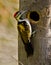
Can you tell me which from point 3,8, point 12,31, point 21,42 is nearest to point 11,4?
point 3,8

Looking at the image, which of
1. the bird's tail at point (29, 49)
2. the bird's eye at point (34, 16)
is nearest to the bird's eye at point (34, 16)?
the bird's eye at point (34, 16)

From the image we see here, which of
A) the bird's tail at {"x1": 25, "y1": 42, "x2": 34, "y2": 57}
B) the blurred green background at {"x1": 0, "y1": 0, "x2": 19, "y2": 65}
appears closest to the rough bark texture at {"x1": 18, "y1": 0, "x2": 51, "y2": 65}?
the bird's tail at {"x1": 25, "y1": 42, "x2": 34, "y2": 57}

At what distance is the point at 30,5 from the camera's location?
77.0 inches

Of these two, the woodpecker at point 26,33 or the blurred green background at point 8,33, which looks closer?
the woodpecker at point 26,33

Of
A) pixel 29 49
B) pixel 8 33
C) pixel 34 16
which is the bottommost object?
pixel 8 33

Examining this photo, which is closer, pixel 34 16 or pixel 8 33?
pixel 34 16

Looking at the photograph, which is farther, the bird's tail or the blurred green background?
the blurred green background

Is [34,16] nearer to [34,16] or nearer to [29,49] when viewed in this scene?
[34,16]

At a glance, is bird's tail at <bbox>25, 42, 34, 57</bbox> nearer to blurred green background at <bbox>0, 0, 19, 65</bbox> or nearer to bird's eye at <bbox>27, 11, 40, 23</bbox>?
bird's eye at <bbox>27, 11, 40, 23</bbox>

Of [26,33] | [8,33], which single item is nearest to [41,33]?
[26,33]

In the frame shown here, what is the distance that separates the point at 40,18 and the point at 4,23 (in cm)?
118

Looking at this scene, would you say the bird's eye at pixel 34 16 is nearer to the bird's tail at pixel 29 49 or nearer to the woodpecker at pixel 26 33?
the woodpecker at pixel 26 33

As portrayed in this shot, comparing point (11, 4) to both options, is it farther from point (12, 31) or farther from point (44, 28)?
point (44, 28)

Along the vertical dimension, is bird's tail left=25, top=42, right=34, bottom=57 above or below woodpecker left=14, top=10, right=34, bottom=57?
below
